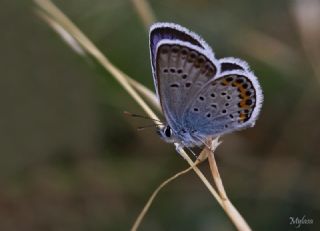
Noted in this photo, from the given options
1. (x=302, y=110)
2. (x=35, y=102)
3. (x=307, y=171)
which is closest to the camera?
(x=307, y=171)

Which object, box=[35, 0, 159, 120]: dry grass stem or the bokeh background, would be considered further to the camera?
the bokeh background

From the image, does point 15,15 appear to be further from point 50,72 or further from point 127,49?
point 127,49

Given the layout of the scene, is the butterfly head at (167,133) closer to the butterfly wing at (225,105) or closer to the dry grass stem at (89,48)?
the butterfly wing at (225,105)

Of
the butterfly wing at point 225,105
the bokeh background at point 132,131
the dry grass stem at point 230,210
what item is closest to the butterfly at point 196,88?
the butterfly wing at point 225,105

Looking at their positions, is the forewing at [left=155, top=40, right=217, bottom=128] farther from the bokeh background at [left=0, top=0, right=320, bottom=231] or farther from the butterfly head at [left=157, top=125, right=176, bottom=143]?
the bokeh background at [left=0, top=0, right=320, bottom=231]

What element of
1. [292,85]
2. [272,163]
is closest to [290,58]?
[292,85]

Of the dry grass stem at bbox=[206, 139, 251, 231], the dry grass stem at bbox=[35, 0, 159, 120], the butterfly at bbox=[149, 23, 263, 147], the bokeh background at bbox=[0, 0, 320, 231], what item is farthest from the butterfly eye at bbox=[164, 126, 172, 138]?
the bokeh background at bbox=[0, 0, 320, 231]

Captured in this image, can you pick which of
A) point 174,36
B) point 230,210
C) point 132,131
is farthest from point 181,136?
point 132,131
